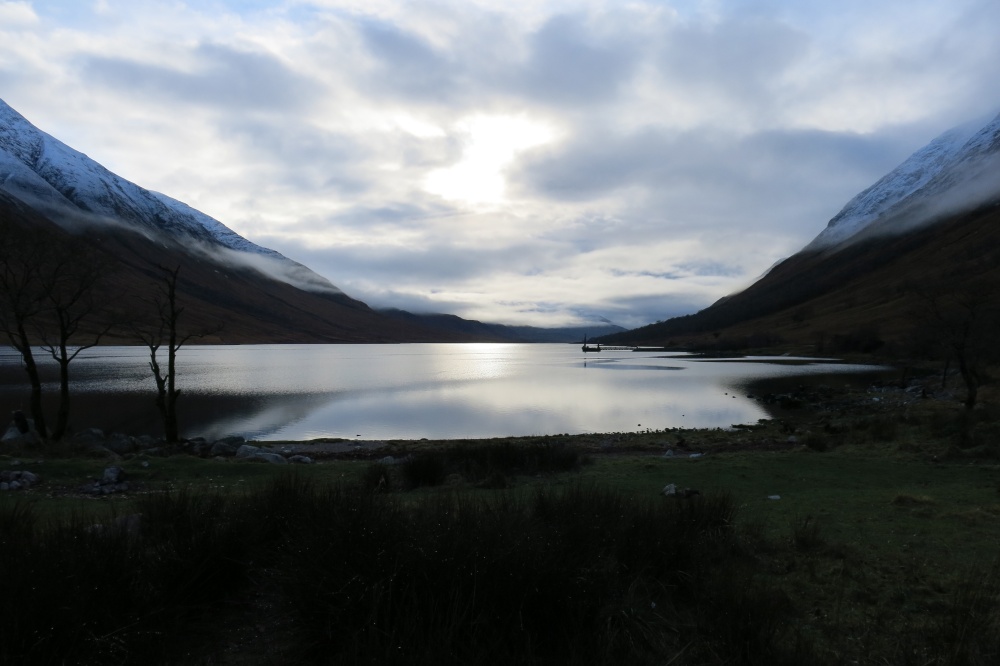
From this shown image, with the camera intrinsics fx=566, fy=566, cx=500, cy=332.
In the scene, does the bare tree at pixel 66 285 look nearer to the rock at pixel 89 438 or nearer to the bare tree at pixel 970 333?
the rock at pixel 89 438

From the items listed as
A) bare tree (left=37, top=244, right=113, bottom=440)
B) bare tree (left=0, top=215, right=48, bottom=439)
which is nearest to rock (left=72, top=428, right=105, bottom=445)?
bare tree (left=37, top=244, right=113, bottom=440)

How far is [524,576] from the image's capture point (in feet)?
14.4

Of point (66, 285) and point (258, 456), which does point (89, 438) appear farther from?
point (258, 456)

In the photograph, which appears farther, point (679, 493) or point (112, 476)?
point (112, 476)

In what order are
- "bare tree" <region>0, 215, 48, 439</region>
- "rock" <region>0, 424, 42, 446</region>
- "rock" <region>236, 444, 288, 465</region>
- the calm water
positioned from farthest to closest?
the calm water → "bare tree" <region>0, 215, 48, 439</region> → "rock" <region>0, 424, 42, 446</region> → "rock" <region>236, 444, 288, 465</region>

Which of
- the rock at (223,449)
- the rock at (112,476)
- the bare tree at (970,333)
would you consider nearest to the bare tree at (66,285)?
the rock at (223,449)

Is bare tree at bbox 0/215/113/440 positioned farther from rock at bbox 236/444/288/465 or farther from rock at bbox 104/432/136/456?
rock at bbox 236/444/288/465

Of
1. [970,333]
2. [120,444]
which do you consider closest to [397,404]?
[120,444]

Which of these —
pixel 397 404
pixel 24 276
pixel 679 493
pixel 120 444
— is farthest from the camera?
pixel 397 404

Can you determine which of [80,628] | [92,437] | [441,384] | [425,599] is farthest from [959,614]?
[441,384]

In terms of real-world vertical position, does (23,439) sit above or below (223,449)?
above

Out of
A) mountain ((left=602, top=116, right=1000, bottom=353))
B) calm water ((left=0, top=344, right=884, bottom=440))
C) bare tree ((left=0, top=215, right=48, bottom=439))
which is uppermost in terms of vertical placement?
mountain ((left=602, top=116, right=1000, bottom=353))

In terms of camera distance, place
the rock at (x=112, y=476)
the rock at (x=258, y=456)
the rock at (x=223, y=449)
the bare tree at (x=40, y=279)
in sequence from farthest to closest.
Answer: the rock at (x=223, y=449)
the bare tree at (x=40, y=279)
the rock at (x=258, y=456)
the rock at (x=112, y=476)

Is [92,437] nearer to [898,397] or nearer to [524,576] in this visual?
[524,576]
